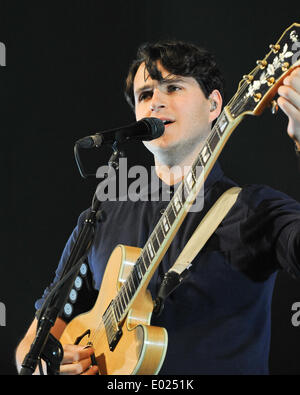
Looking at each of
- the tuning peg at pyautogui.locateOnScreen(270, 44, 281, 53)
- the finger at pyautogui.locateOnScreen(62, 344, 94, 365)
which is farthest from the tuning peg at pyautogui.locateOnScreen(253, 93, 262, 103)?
the finger at pyautogui.locateOnScreen(62, 344, 94, 365)

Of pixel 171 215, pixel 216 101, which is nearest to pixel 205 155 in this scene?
pixel 171 215

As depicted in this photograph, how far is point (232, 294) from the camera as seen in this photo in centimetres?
147

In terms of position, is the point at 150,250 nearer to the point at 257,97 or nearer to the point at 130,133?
the point at 130,133

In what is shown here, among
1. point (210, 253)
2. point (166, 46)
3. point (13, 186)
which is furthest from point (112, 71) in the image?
point (210, 253)

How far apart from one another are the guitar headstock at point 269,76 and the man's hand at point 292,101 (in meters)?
0.04

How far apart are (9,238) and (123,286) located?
3.50ft

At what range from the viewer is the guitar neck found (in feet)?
4.30

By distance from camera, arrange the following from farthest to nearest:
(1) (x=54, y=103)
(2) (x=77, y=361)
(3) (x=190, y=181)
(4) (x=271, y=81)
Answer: (1) (x=54, y=103)
(2) (x=77, y=361)
(3) (x=190, y=181)
(4) (x=271, y=81)

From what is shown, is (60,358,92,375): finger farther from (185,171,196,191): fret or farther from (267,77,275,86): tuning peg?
(267,77,275,86): tuning peg

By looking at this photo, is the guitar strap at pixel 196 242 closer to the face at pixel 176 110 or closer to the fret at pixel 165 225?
the fret at pixel 165 225

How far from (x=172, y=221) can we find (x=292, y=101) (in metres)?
0.54

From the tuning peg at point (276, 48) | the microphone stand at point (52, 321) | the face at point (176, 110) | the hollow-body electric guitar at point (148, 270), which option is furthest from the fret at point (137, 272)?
the tuning peg at point (276, 48)

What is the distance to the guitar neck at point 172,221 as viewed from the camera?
51.6 inches

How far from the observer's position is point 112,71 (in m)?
2.57
